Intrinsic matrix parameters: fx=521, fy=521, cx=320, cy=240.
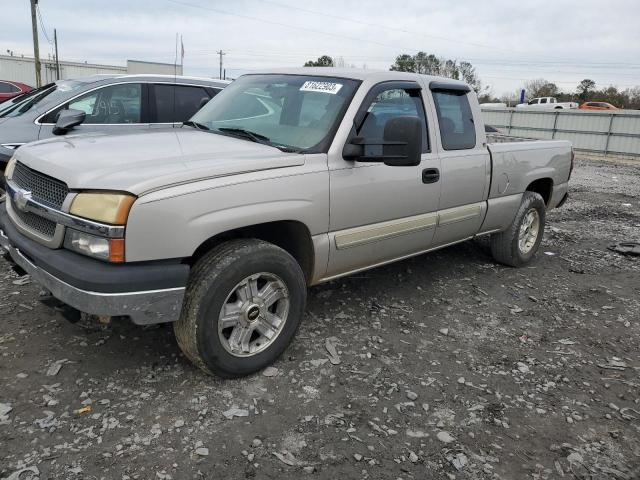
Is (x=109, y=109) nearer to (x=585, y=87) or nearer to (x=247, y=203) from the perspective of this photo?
(x=247, y=203)

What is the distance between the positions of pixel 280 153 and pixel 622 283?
13.8 ft

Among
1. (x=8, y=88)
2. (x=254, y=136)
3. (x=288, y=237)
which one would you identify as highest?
(x=8, y=88)

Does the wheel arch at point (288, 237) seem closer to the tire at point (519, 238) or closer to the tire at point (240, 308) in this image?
the tire at point (240, 308)

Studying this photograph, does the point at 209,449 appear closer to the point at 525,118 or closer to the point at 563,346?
the point at 563,346

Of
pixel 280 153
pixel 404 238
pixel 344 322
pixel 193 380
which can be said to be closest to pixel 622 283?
pixel 404 238

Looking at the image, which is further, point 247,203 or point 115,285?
point 247,203

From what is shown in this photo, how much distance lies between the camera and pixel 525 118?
24.5m

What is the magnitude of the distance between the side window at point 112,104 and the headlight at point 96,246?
408 centimetres

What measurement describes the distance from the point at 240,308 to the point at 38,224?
1.25 m

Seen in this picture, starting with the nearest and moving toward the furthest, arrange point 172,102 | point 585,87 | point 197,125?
point 197,125 → point 172,102 → point 585,87

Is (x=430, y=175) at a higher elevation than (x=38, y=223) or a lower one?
higher

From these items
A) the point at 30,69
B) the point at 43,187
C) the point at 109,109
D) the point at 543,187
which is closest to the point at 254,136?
the point at 43,187

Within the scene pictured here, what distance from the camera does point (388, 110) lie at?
3.95 metres

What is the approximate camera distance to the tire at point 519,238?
218 inches
